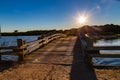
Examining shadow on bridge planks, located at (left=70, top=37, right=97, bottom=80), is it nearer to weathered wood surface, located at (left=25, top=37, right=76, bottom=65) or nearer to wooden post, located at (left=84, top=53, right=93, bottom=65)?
wooden post, located at (left=84, top=53, right=93, bottom=65)

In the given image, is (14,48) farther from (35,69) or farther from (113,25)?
(113,25)

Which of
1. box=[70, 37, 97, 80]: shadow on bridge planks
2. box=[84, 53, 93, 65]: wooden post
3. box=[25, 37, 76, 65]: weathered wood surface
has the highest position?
box=[84, 53, 93, 65]: wooden post

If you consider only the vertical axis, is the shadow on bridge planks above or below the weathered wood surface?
below

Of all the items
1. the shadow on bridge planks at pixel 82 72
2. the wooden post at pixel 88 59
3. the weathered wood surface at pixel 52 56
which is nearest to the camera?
the shadow on bridge planks at pixel 82 72

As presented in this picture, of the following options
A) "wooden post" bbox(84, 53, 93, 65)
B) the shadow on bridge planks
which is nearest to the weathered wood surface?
the shadow on bridge planks

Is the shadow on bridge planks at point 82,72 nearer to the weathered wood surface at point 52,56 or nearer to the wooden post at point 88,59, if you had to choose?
the wooden post at point 88,59

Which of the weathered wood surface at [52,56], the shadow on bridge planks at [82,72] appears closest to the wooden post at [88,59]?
the shadow on bridge planks at [82,72]

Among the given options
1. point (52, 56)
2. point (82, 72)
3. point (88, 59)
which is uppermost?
point (88, 59)

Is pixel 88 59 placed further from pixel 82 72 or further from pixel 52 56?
pixel 52 56

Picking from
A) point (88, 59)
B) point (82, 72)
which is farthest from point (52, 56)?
point (82, 72)

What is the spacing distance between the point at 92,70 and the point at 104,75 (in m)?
0.79

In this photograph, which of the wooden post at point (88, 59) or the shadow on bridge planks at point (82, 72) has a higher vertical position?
the wooden post at point (88, 59)

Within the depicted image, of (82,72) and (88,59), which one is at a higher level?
(88,59)

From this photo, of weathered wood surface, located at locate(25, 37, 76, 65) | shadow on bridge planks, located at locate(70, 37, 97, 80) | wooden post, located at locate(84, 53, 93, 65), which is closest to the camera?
shadow on bridge planks, located at locate(70, 37, 97, 80)
